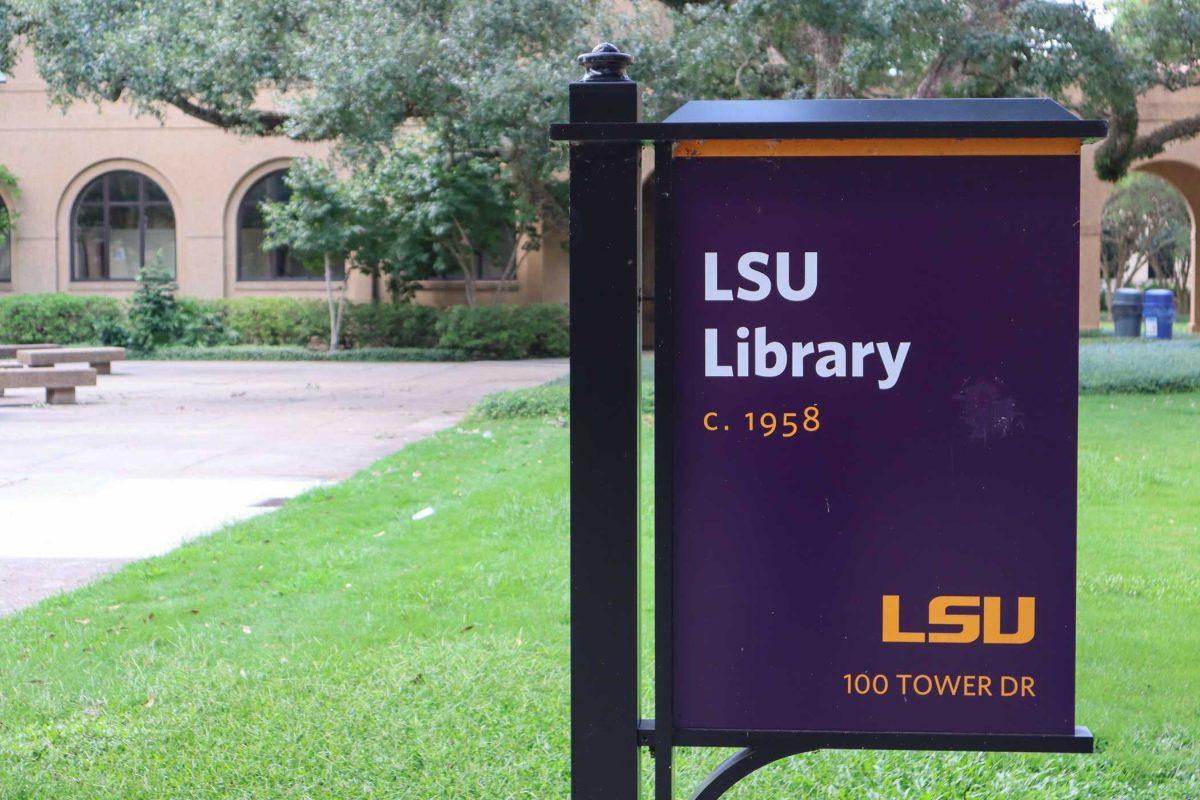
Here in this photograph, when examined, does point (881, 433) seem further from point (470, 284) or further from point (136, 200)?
point (136, 200)

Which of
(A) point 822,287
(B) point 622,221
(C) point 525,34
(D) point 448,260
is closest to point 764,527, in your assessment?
(A) point 822,287

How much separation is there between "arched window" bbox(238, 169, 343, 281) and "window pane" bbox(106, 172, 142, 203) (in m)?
2.67

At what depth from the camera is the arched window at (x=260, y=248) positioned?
30938mm

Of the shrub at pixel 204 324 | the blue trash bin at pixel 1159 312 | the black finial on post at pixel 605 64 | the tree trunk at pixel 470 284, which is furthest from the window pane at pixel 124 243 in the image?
the black finial on post at pixel 605 64

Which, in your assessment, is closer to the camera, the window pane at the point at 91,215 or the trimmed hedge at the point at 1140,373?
the trimmed hedge at the point at 1140,373

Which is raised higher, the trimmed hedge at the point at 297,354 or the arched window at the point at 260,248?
the arched window at the point at 260,248

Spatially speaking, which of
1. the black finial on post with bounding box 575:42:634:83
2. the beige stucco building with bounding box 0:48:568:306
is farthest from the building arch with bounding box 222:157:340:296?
the black finial on post with bounding box 575:42:634:83

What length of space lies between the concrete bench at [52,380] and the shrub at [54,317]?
498 inches

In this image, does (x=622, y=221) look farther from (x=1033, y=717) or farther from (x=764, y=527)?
(x=1033, y=717)

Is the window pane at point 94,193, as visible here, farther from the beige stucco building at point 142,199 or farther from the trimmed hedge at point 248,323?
the trimmed hedge at point 248,323

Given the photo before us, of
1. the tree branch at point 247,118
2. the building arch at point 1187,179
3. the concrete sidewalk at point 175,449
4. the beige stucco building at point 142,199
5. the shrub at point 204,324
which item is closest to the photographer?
the concrete sidewalk at point 175,449

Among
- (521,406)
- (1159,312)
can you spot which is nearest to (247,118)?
(521,406)

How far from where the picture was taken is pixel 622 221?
2.46 meters

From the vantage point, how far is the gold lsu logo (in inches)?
96.4
